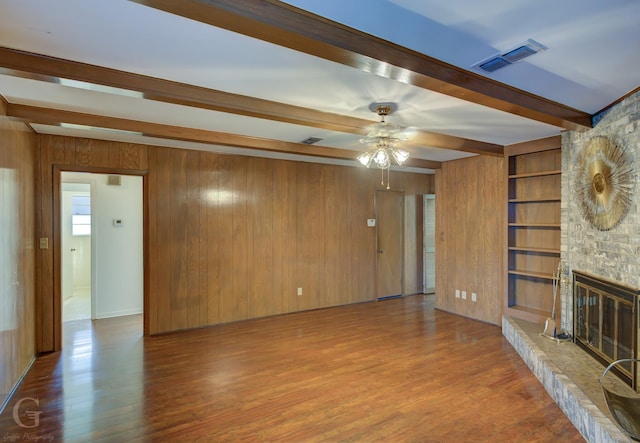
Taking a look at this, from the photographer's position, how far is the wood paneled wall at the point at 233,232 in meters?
4.23

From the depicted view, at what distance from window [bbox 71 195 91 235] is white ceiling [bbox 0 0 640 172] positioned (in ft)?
15.5

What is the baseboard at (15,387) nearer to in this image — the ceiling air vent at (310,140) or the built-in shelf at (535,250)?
the ceiling air vent at (310,140)

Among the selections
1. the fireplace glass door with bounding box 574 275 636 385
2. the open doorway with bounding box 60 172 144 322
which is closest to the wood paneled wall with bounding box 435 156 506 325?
the fireplace glass door with bounding box 574 275 636 385

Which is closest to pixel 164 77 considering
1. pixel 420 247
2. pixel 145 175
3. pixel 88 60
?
pixel 88 60

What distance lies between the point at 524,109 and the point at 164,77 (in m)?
2.66

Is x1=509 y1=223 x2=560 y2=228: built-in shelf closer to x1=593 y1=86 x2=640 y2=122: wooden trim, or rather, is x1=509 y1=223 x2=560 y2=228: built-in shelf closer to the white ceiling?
x1=593 y1=86 x2=640 y2=122: wooden trim

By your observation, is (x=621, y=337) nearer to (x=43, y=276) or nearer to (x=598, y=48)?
(x=598, y=48)

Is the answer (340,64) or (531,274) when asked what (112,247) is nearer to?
(340,64)

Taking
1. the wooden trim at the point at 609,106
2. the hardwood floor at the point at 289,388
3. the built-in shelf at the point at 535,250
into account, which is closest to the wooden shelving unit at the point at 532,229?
the built-in shelf at the point at 535,250

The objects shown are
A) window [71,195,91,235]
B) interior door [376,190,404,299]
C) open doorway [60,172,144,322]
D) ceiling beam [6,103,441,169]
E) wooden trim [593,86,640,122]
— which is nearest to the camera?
wooden trim [593,86,640,122]

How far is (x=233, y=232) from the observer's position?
5094 mm

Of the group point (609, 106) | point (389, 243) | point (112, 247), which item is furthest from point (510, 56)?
point (112, 247)

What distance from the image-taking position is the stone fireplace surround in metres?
2.46

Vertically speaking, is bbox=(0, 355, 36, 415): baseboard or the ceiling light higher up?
the ceiling light
